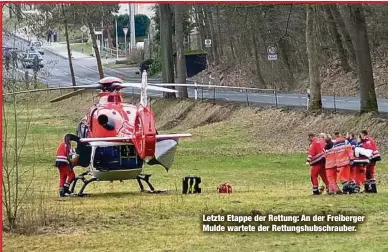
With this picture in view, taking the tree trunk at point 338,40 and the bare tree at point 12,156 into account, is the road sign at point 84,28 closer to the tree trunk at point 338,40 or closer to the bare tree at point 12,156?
the bare tree at point 12,156

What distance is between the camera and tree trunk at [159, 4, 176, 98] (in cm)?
1535

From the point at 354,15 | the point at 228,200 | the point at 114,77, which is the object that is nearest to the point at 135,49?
the point at 114,77

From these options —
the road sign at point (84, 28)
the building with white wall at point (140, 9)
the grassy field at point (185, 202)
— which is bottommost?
the grassy field at point (185, 202)

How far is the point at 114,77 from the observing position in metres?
14.9

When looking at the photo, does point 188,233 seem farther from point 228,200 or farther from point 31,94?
point 31,94

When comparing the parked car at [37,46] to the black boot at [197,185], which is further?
the parked car at [37,46]

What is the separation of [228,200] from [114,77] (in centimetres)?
229

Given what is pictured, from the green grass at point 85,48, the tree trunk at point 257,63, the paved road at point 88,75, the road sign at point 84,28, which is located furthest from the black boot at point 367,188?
the road sign at point 84,28

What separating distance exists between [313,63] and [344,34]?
0.76m

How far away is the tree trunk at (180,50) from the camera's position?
15.5 metres

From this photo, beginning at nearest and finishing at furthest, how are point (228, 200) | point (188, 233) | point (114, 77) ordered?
point (188, 233)
point (228, 200)
point (114, 77)

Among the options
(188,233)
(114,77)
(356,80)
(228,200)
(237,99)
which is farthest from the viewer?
(356,80)

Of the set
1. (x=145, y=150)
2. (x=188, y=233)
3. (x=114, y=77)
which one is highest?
(x=114, y=77)

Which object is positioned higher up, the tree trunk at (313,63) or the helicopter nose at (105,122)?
the tree trunk at (313,63)
